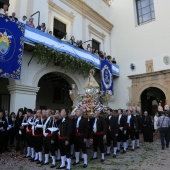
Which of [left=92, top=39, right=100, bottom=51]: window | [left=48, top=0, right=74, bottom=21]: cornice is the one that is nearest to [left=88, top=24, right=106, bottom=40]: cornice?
[left=92, top=39, right=100, bottom=51]: window

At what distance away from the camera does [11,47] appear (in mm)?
8844

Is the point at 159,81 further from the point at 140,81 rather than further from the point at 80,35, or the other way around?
the point at 80,35

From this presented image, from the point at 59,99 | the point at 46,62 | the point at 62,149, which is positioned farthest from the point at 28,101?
the point at 59,99

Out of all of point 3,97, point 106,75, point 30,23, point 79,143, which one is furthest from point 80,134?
point 106,75

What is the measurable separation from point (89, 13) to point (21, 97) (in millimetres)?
9263

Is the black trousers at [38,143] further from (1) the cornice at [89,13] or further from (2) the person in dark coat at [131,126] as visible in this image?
(1) the cornice at [89,13]

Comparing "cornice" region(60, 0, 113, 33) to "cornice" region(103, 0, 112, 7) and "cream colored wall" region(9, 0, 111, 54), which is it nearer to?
"cream colored wall" region(9, 0, 111, 54)

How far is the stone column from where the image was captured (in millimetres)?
9281

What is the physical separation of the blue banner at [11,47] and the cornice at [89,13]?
18.6 ft

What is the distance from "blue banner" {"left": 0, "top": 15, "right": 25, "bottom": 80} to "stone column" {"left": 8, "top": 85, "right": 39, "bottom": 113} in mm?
734

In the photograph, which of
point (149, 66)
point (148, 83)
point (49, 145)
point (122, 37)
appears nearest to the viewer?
point (49, 145)

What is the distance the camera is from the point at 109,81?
14.7 m

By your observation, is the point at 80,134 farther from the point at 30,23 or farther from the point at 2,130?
the point at 30,23

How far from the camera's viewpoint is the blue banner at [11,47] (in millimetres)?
8539
